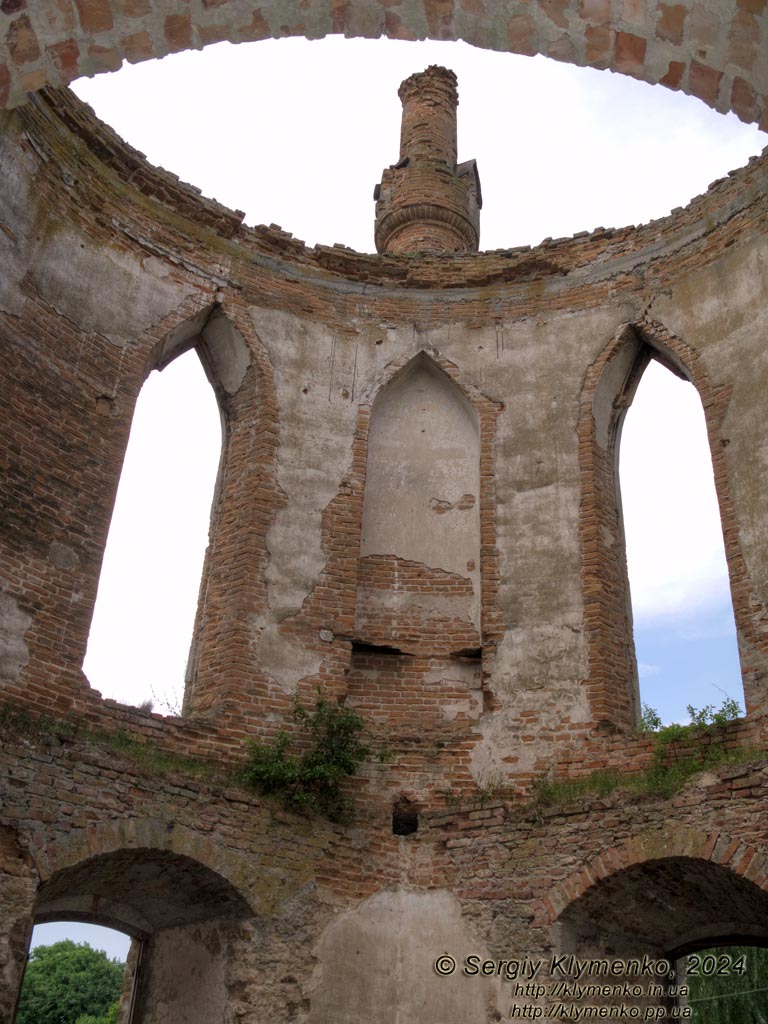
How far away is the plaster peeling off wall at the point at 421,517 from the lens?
9844 mm

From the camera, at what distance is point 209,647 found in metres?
9.18

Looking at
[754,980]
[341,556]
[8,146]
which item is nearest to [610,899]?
[341,556]

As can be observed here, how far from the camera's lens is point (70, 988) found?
Result: 27297 millimetres

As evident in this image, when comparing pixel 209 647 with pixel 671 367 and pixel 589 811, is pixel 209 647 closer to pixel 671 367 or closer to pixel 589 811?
pixel 589 811

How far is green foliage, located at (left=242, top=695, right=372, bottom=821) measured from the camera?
8.12 meters

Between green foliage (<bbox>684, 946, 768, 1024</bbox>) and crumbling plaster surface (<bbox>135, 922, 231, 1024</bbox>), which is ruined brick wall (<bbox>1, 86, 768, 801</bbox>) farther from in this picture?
green foliage (<bbox>684, 946, 768, 1024</bbox>)

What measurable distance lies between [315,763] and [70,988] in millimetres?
23321

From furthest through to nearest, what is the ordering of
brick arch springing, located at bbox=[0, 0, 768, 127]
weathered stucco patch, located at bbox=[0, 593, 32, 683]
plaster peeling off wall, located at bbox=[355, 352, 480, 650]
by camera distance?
plaster peeling off wall, located at bbox=[355, 352, 480, 650]
weathered stucco patch, located at bbox=[0, 593, 32, 683]
brick arch springing, located at bbox=[0, 0, 768, 127]

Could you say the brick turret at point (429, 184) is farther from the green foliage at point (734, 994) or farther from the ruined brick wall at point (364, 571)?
the green foliage at point (734, 994)

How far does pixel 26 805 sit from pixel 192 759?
1577 millimetres

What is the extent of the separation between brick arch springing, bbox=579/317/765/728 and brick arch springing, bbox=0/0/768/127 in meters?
5.77

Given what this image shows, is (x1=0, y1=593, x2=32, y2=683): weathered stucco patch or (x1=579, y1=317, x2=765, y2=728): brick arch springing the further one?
(x1=579, y1=317, x2=765, y2=728): brick arch springing

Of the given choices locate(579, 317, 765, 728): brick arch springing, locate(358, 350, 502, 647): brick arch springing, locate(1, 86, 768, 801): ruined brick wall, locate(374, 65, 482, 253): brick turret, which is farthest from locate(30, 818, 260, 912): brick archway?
locate(374, 65, 482, 253): brick turret

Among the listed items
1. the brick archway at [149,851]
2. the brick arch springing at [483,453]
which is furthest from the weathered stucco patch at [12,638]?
the brick arch springing at [483,453]
